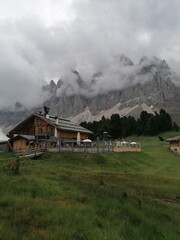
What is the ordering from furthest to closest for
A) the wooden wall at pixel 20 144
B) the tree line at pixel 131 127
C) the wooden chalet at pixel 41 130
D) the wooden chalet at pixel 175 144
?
the tree line at pixel 131 127, the wooden chalet at pixel 175 144, the wooden chalet at pixel 41 130, the wooden wall at pixel 20 144

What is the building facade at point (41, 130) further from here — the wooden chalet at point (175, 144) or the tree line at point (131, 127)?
the tree line at point (131, 127)

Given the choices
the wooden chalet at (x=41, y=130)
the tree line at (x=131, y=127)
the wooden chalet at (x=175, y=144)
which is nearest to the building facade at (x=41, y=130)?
the wooden chalet at (x=41, y=130)

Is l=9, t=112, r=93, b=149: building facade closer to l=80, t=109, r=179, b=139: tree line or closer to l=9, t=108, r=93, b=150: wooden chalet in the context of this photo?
l=9, t=108, r=93, b=150: wooden chalet

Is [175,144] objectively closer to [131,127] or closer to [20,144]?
[20,144]

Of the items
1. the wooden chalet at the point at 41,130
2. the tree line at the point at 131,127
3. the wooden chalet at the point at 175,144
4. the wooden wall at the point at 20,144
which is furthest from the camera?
the tree line at the point at 131,127

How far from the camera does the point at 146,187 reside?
98.3 feet

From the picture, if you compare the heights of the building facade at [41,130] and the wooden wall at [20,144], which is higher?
the building facade at [41,130]

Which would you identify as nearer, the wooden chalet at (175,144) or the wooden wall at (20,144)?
the wooden wall at (20,144)

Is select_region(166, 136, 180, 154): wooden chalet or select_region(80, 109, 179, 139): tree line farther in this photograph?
select_region(80, 109, 179, 139): tree line

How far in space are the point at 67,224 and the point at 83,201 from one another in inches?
189

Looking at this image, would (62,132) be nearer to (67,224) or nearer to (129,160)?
(129,160)

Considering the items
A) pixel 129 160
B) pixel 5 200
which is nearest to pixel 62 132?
pixel 129 160

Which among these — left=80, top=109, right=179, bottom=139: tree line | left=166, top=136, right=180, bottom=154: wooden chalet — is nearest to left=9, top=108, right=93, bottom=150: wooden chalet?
left=166, top=136, right=180, bottom=154: wooden chalet

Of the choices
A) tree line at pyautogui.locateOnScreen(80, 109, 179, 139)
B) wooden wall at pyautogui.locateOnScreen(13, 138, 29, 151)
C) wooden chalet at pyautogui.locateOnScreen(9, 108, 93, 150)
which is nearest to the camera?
wooden wall at pyautogui.locateOnScreen(13, 138, 29, 151)
